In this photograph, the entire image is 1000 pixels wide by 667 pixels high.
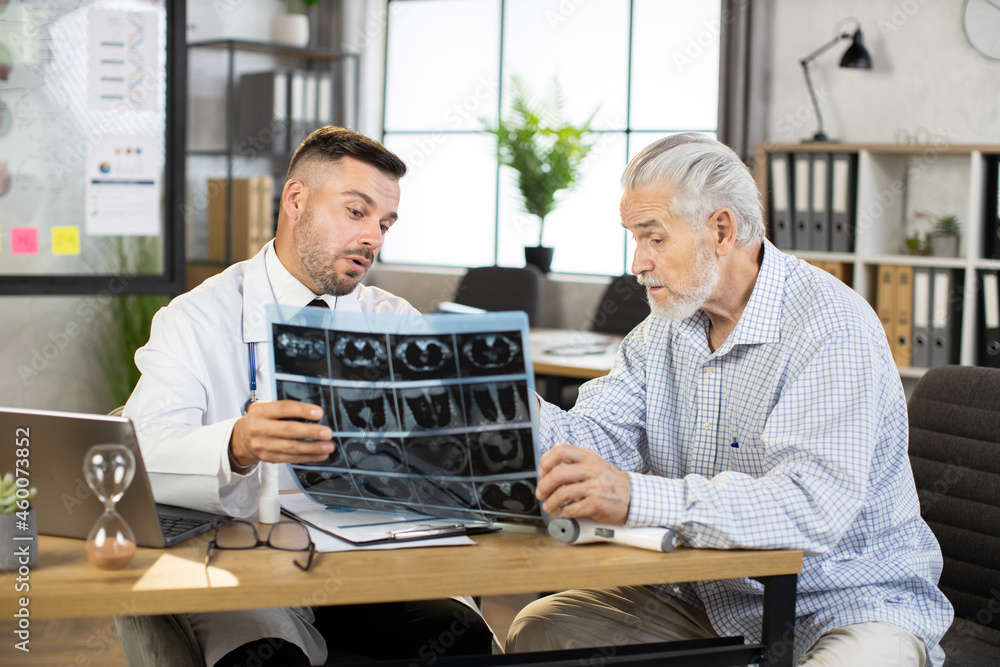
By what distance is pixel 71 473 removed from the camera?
1.17 metres

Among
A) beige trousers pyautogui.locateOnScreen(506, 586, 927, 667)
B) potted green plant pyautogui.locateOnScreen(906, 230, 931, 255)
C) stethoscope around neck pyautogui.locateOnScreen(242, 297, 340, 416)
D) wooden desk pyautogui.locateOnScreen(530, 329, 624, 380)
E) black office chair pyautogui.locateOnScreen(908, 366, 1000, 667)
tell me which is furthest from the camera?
potted green plant pyautogui.locateOnScreen(906, 230, 931, 255)

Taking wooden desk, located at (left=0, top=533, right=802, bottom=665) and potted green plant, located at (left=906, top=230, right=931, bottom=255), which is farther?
potted green plant, located at (left=906, top=230, right=931, bottom=255)

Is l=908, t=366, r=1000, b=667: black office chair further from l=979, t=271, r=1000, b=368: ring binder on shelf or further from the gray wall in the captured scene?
the gray wall

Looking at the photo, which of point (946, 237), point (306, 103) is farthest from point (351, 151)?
point (306, 103)

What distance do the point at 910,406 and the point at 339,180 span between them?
124 centimetres

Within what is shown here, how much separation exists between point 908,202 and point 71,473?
3918mm

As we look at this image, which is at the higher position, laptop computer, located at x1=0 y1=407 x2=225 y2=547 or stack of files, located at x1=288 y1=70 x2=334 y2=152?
stack of files, located at x1=288 y1=70 x2=334 y2=152

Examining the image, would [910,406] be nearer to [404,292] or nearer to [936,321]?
[936,321]

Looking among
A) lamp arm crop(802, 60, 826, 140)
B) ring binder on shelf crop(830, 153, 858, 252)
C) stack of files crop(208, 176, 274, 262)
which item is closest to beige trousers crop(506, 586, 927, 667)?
ring binder on shelf crop(830, 153, 858, 252)

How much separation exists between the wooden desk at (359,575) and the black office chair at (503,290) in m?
2.91

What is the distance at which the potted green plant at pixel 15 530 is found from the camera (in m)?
1.07

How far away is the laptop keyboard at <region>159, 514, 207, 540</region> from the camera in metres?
1.21

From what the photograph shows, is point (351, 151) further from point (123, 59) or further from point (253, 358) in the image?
point (123, 59)

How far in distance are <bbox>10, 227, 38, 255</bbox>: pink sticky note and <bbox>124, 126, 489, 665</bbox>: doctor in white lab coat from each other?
7.31 feet
